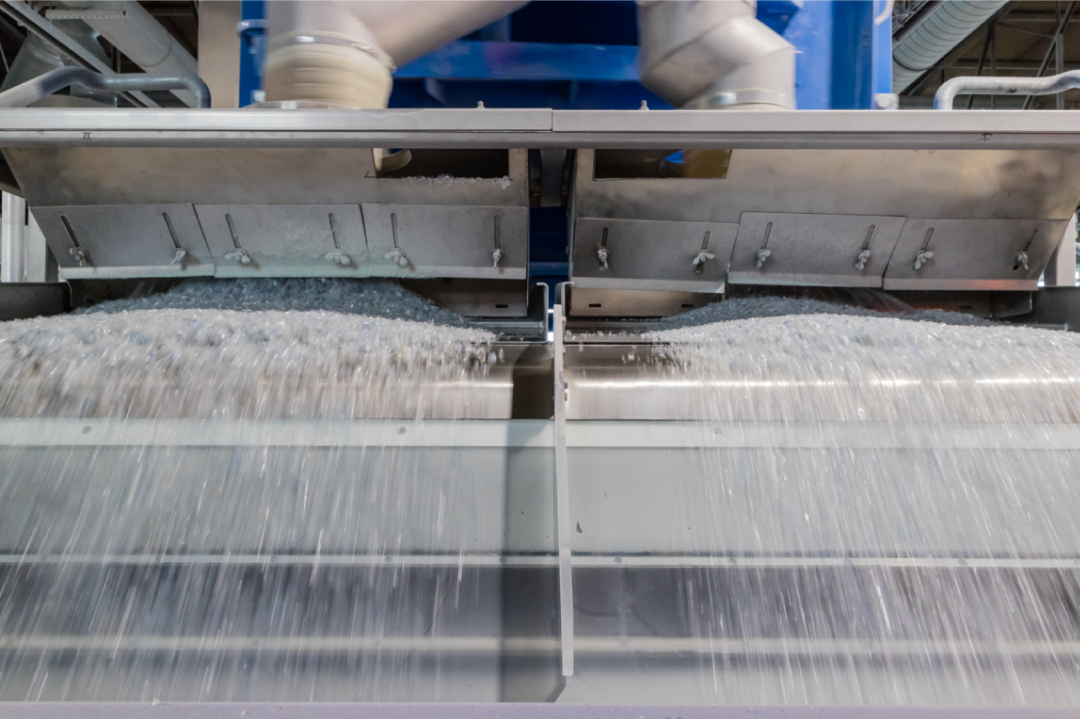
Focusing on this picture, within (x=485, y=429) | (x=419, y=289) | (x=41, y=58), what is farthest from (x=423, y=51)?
(x=41, y=58)

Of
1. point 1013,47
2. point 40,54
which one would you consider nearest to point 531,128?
point 40,54

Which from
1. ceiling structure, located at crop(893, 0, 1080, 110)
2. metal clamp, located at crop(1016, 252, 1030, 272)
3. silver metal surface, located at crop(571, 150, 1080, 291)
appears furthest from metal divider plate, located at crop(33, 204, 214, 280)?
ceiling structure, located at crop(893, 0, 1080, 110)

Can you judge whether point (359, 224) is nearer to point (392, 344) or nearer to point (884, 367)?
point (392, 344)

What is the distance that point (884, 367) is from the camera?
2.50 ft

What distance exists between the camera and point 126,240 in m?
1.15

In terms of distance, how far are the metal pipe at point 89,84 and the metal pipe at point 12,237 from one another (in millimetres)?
2090

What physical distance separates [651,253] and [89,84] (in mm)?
1307

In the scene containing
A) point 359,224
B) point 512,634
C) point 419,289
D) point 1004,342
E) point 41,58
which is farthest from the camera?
point 41,58

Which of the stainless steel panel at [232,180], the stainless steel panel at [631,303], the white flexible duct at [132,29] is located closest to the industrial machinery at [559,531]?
the stainless steel panel at [232,180]

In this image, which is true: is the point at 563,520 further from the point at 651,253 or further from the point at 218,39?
the point at 218,39

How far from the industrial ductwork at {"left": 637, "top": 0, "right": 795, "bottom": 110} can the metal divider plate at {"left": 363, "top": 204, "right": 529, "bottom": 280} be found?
0.49 m

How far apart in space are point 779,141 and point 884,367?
0.41 meters

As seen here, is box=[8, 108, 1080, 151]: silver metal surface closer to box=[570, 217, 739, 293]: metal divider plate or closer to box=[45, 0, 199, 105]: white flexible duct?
box=[570, 217, 739, 293]: metal divider plate

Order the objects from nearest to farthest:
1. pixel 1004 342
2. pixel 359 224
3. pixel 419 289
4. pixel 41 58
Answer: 1. pixel 1004 342
2. pixel 359 224
3. pixel 419 289
4. pixel 41 58
